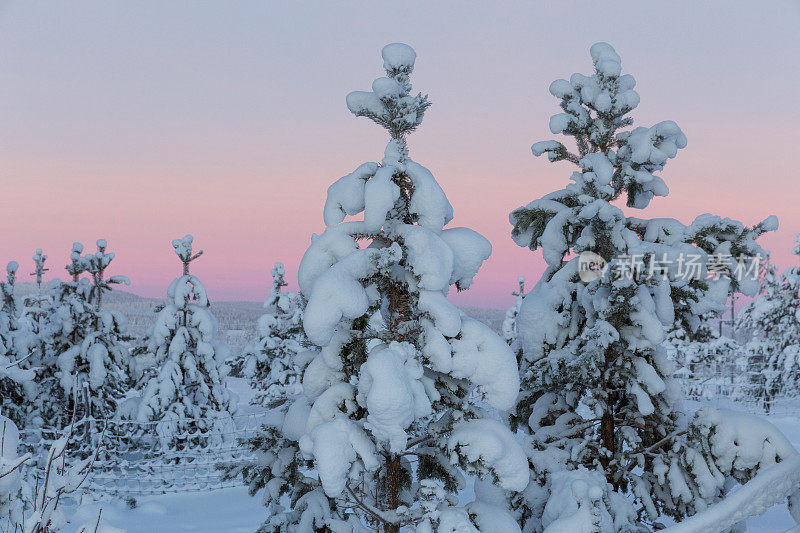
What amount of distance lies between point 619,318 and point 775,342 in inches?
1192

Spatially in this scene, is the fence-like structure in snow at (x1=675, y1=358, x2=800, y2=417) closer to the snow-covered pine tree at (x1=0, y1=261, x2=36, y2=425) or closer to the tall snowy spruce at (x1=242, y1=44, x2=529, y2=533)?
the snow-covered pine tree at (x1=0, y1=261, x2=36, y2=425)

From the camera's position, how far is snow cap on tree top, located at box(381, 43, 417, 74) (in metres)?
5.79

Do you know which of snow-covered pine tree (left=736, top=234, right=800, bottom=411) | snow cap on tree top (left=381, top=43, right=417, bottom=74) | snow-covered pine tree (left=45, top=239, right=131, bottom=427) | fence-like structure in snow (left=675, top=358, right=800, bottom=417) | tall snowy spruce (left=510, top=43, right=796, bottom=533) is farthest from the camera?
fence-like structure in snow (left=675, top=358, right=800, bottom=417)

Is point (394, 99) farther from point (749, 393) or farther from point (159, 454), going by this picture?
point (749, 393)

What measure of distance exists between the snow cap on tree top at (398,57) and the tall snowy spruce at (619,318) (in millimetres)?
3634

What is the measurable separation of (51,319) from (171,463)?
5.74 metres

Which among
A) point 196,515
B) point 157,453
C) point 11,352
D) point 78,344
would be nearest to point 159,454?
point 157,453

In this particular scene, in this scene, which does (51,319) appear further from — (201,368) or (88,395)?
(201,368)

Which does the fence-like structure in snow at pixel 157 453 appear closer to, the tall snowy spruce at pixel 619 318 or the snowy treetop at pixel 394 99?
the tall snowy spruce at pixel 619 318

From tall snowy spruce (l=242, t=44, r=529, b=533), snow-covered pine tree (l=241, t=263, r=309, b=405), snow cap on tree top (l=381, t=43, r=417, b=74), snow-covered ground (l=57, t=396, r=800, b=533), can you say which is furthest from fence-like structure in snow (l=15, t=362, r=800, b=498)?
snow cap on tree top (l=381, t=43, r=417, b=74)

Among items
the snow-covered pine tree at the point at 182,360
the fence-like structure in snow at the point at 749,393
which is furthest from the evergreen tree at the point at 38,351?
the fence-like structure in snow at the point at 749,393

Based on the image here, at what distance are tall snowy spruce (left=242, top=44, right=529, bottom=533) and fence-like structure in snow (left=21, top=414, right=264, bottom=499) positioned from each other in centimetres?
1261

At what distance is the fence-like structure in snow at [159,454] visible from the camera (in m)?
17.2

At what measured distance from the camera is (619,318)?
847 centimetres
